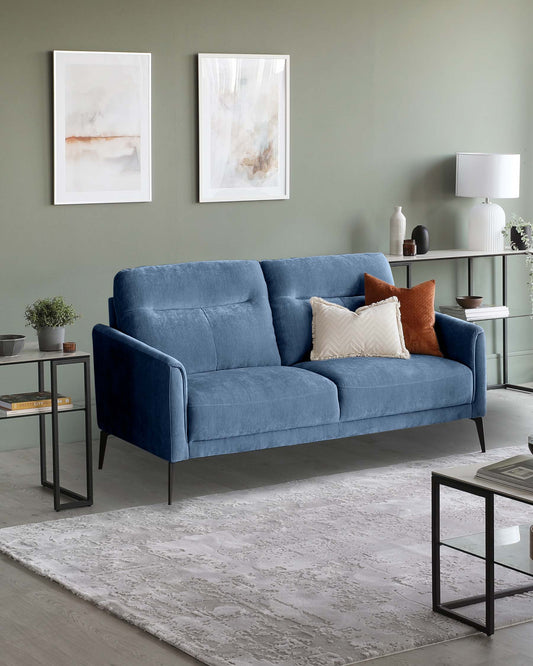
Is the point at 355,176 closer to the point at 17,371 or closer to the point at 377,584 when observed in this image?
the point at 17,371

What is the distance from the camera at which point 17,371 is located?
5789 millimetres

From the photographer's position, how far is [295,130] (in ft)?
21.4

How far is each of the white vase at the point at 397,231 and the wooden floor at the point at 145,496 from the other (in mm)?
1101

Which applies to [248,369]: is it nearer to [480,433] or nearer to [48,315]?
[48,315]

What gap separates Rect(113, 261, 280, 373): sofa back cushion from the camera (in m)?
5.32

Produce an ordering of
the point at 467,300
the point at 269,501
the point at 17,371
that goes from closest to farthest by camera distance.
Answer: the point at 269,501, the point at 17,371, the point at 467,300

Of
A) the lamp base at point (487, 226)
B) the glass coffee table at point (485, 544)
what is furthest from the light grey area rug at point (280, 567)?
the lamp base at point (487, 226)

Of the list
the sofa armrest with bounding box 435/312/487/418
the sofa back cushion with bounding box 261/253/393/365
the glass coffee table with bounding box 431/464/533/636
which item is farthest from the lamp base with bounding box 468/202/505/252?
the glass coffee table with bounding box 431/464/533/636

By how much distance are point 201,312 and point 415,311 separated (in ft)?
3.70

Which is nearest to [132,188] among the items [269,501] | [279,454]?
[279,454]

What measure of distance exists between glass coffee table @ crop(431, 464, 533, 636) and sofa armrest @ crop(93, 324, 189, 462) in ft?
5.03

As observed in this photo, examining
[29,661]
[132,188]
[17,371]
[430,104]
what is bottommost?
[29,661]

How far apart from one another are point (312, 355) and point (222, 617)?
2.29m

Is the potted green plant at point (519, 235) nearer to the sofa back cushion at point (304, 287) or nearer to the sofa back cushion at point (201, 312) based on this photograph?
the sofa back cushion at point (304, 287)
